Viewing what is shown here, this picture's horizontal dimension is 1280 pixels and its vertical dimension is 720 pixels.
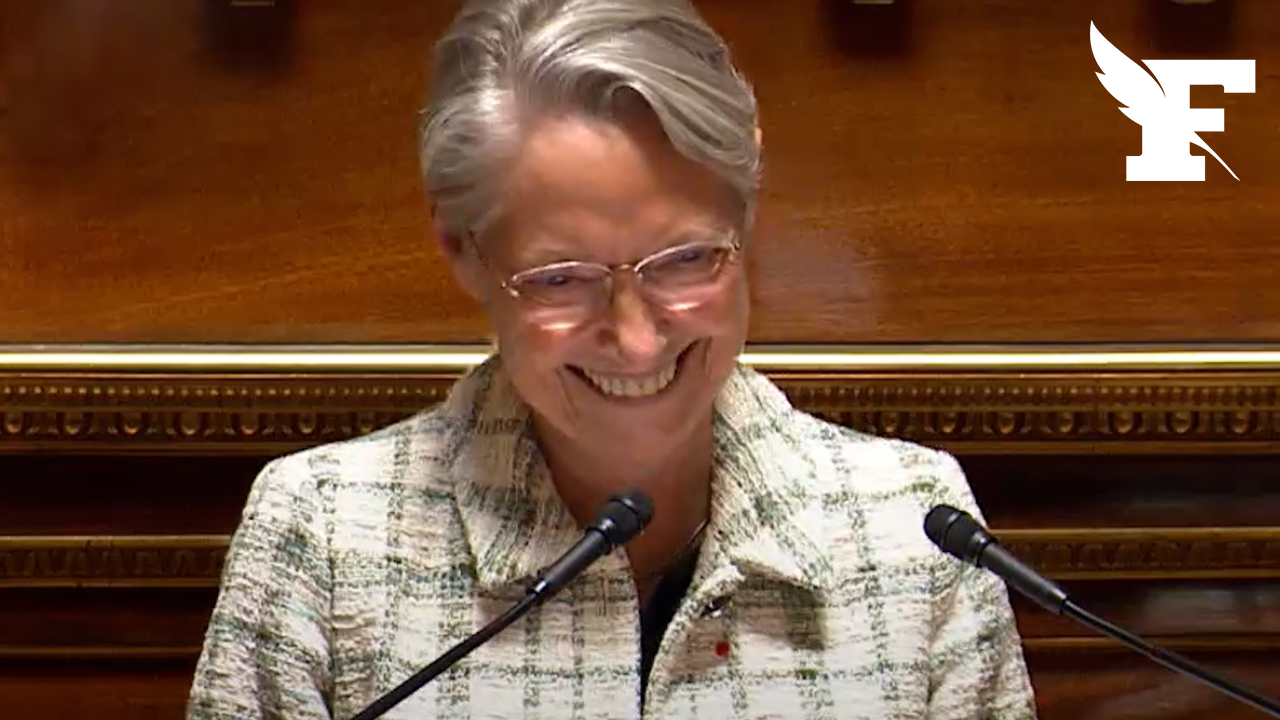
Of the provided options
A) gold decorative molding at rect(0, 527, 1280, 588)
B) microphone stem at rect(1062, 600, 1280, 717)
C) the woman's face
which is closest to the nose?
the woman's face

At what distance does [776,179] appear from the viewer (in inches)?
69.5

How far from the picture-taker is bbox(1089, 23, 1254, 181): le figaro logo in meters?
1.76

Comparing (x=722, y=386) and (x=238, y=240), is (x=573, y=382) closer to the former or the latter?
(x=722, y=386)

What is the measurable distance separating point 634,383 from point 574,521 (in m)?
0.14

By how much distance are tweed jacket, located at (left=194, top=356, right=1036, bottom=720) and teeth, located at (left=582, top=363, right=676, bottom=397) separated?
0.12m

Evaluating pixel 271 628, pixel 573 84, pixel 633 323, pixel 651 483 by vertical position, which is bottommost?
pixel 271 628

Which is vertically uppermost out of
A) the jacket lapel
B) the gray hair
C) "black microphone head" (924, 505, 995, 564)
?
the gray hair

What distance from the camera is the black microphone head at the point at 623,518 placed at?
1087 mm

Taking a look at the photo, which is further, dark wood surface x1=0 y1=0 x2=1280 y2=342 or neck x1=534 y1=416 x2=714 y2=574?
dark wood surface x1=0 y1=0 x2=1280 y2=342

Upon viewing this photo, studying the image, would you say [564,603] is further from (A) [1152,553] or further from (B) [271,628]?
(A) [1152,553]

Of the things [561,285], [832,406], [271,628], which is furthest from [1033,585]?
[832,406]

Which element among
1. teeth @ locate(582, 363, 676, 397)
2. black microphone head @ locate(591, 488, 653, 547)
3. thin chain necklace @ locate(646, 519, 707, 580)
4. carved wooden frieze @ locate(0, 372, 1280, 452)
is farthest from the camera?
carved wooden frieze @ locate(0, 372, 1280, 452)

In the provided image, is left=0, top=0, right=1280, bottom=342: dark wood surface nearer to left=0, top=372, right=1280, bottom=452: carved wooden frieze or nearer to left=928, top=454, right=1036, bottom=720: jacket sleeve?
left=0, top=372, right=1280, bottom=452: carved wooden frieze

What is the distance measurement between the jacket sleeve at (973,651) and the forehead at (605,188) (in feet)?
1.09
